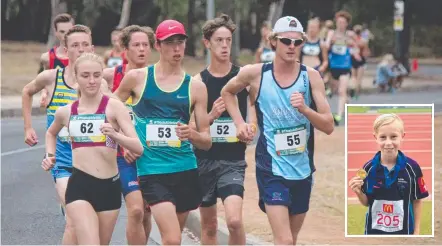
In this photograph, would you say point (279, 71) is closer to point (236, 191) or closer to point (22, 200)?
point (236, 191)

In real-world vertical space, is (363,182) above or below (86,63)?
below

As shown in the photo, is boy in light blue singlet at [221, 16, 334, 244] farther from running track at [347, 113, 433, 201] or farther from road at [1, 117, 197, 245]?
road at [1, 117, 197, 245]

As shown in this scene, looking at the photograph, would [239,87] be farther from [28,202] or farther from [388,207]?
[28,202]

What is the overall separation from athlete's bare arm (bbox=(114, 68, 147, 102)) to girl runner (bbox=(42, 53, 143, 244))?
1.37 feet

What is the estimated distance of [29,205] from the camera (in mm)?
12711

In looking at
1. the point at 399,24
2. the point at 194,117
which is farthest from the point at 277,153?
the point at 399,24

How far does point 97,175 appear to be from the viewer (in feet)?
24.5

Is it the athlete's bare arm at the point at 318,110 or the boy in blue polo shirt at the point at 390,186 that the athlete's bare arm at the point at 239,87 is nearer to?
the athlete's bare arm at the point at 318,110

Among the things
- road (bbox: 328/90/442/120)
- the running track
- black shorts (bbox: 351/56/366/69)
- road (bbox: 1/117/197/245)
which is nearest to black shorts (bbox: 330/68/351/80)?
road (bbox: 328/90/442/120)

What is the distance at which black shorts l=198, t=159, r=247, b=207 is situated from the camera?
28.0ft

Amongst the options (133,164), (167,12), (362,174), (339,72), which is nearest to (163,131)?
(133,164)

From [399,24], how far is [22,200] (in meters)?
28.5

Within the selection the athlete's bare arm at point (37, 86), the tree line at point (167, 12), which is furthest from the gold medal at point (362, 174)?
the tree line at point (167, 12)

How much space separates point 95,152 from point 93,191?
0.83ft
